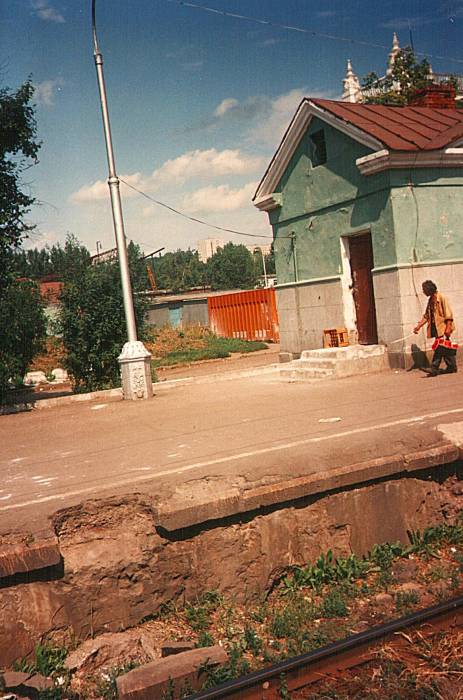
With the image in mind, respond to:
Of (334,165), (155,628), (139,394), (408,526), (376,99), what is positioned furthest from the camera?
(376,99)

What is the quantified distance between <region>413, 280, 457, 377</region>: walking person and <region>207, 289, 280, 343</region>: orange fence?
19.2 meters

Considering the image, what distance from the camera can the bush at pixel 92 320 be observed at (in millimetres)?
14164

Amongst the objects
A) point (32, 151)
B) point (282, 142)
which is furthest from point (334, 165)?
point (32, 151)

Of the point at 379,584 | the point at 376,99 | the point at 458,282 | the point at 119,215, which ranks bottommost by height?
the point at 379,584

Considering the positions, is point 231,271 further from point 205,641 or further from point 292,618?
point 205,641

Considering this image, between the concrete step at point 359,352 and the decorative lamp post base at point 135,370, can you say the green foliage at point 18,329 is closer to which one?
the decorative lamp post base at point 135,370

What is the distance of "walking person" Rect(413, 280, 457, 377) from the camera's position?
11352mm

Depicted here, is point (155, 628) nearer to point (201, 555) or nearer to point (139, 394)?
point (201, 555)

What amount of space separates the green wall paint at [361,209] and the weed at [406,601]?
329 inches

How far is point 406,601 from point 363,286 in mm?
9607

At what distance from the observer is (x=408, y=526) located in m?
6.43

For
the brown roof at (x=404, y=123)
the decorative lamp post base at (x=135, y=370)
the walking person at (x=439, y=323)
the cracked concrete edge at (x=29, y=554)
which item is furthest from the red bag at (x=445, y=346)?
the cracked concrete edge at (x=29, y=554)

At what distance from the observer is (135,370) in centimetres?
1212

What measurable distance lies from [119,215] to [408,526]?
835cm
